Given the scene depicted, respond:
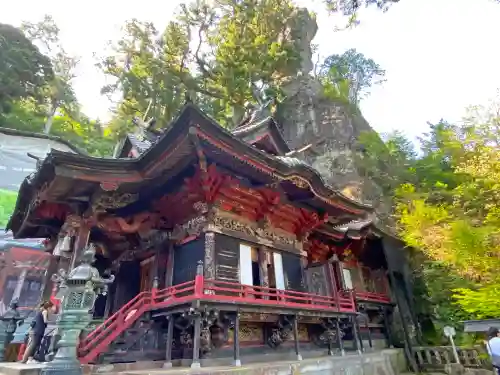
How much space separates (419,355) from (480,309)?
5094 mm

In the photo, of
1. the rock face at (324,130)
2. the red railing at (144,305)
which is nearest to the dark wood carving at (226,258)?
the red railing at (144,305)

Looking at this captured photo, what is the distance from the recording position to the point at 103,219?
30.2 feet

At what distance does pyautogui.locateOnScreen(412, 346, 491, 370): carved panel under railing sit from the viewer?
1358cm

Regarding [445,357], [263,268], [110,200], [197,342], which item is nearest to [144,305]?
[197,342]

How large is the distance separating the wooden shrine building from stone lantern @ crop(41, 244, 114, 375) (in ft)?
6.99

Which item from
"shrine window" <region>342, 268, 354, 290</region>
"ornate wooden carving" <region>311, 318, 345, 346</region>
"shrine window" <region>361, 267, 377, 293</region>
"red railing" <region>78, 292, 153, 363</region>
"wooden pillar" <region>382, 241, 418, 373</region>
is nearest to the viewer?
"red railing" <region>78, 292, 153, 363</region>

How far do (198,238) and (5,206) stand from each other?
17650mm

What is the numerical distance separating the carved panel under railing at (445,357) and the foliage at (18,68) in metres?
33.7

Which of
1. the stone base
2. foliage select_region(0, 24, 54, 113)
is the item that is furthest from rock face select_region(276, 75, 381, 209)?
foliage select_region(0, 24, 54, 113)

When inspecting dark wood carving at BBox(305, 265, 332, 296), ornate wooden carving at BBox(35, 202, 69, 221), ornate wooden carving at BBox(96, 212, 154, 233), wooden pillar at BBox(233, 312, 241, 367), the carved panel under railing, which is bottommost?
the carved panel under railing

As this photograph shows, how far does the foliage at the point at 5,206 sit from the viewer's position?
768 inches

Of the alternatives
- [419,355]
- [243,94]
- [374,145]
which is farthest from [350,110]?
[419,355]

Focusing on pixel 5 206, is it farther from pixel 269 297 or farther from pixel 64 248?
pixel 269 297

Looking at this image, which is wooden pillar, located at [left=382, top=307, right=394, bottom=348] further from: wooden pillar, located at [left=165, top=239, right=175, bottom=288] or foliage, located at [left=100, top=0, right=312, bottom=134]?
foliage, located at [left=100, top=0, right=312, bottom=134]
